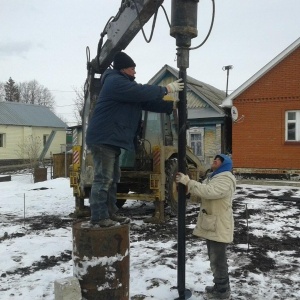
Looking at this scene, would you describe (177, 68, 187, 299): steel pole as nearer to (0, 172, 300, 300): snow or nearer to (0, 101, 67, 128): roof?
(0, 172, 300, 300): snow

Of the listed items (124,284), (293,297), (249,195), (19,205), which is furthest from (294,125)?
(124,284)

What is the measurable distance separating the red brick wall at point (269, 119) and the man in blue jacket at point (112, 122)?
13313mm

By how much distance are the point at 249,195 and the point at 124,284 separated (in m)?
9.18

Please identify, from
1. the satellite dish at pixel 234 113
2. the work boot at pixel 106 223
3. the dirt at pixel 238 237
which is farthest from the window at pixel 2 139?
the work boot at pixel 106 223

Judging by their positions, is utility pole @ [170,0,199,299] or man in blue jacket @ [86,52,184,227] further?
utility pole @ [170,0,199,299]

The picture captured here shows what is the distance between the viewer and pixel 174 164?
8492 mm

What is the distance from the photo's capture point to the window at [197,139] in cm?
2022

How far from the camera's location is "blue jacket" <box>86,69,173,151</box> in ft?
12.2

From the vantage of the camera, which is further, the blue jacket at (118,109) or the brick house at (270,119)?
the brick house at (270,119)

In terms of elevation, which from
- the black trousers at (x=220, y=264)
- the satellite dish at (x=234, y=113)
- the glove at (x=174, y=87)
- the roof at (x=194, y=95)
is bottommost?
the black trousers at (x=220, y=264)

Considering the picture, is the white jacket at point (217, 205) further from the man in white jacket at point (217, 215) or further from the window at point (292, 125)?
the window at point (292, 125)

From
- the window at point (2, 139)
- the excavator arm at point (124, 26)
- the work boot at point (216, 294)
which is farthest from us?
the window at point (2, 139)

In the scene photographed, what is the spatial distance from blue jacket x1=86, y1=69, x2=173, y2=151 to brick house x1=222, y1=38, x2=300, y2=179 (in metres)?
13.4

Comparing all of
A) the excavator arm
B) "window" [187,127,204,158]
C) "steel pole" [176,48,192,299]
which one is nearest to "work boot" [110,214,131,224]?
"steel pole" [176,48,192,299]
